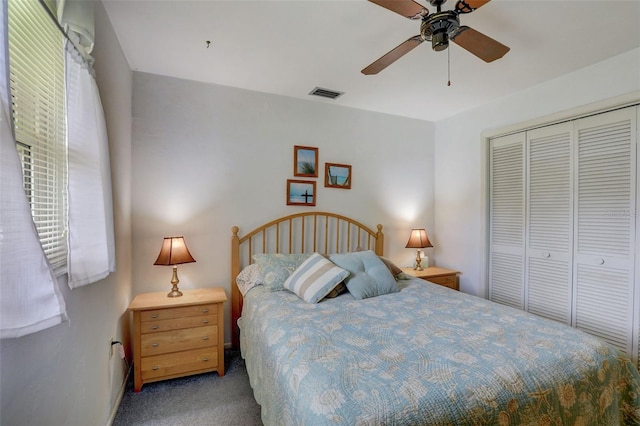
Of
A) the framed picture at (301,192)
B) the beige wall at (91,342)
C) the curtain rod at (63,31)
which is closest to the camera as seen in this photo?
the beige wall at (91,342)

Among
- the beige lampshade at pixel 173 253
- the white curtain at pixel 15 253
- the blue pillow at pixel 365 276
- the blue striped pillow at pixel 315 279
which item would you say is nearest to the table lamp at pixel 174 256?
the beige lampshade at pixel 173 253

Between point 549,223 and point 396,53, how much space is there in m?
2.20

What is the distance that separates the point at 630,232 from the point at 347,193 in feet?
7.70

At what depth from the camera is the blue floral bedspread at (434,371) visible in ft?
3.49

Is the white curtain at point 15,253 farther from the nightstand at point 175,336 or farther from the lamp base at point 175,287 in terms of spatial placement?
the lamp base at point 175,287

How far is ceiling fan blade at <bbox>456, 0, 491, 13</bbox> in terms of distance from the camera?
52.2 inches

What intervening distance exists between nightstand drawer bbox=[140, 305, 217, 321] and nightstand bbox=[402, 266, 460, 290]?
82.5 inches

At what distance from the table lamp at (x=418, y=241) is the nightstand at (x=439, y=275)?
113 millimetres

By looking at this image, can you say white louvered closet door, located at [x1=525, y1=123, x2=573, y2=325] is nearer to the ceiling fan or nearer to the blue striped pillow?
the ceiling fan

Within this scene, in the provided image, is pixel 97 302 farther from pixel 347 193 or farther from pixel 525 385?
pixel 347 193

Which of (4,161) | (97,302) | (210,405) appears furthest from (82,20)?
(210,405)

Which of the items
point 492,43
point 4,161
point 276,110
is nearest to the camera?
point 4,161

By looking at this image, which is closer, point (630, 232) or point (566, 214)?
point (630, 232)

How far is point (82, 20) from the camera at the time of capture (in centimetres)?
127
